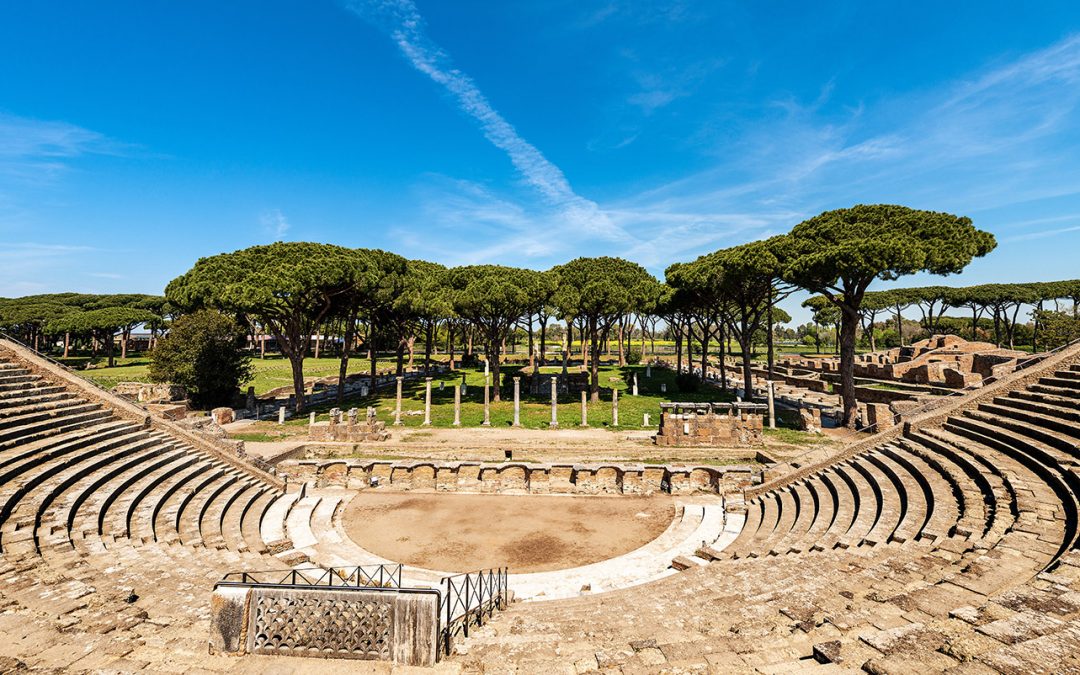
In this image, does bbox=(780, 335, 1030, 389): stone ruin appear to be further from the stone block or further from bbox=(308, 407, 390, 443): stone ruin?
the stone block

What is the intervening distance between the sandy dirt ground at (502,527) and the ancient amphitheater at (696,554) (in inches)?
42.2

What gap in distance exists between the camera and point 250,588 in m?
6.48

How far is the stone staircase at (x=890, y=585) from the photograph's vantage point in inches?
219

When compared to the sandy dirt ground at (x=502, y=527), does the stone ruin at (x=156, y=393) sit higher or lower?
higher

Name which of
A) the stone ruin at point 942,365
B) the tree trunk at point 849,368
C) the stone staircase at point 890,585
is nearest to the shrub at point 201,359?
the stone staircase at point 890,585

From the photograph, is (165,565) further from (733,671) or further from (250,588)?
(733,671)

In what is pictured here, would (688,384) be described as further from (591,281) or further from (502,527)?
(502,527)

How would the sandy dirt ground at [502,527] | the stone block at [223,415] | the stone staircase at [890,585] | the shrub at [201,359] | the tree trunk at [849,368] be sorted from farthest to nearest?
the shrub at [201,359] < the stone block at [223,415] < the tree trunk at [849,368] < the sandy dirt ground at [502,527] < the stone staircase at [890,585]

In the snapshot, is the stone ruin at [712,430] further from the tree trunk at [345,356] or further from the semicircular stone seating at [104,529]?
the tree trunk at [345,356]

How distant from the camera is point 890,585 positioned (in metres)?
7.99

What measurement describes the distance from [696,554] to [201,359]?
32.4 m

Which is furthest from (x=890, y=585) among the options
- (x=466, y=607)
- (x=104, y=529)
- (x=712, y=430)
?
(x=104, y=529)

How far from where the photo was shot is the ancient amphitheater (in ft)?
19.6

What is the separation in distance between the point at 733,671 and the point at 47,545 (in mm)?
12779
